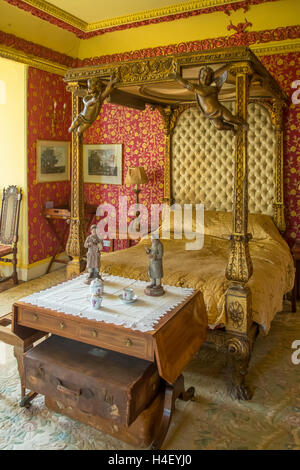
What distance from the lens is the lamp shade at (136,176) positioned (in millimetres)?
6395

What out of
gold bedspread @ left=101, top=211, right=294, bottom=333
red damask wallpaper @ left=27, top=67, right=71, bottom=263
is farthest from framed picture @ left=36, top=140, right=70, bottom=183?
gold bedspread @ left=101, top=211, right=294, bottom=333

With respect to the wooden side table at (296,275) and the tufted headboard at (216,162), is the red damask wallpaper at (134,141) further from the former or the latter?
the wooden side table at (296,275)

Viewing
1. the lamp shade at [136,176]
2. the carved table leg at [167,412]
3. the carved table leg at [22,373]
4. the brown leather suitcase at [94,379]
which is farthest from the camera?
the lamp shade at [136,176]

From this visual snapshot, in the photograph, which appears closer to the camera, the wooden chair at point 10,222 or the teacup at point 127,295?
the teacup at point 127,295

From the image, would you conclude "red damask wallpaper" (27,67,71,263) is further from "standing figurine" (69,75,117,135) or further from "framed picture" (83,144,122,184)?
"standing figurine" (69,75,117,135)

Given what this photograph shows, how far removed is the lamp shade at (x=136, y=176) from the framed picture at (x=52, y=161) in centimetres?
148

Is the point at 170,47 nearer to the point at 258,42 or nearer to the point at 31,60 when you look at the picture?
the point at 258,42

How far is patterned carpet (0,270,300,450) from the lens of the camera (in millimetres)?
2744

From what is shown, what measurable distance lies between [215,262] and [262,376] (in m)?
1.26

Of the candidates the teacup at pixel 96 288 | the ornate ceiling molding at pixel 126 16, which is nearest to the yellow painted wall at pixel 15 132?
the ornate ceiling molding at pixel 126 16

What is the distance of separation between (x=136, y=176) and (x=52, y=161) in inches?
65.3

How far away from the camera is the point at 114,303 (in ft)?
9.87

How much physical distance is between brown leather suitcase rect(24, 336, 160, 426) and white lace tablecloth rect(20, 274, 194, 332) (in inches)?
11.7
